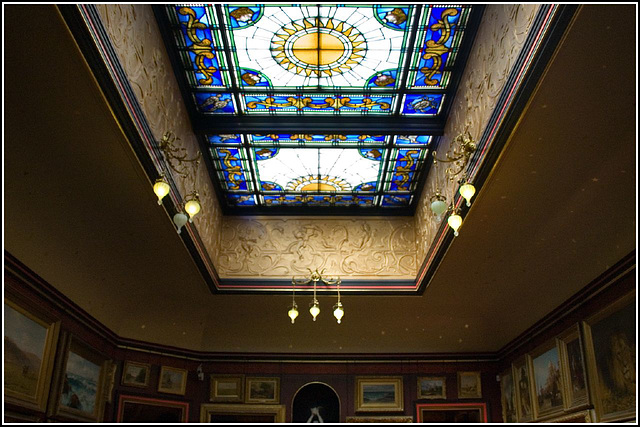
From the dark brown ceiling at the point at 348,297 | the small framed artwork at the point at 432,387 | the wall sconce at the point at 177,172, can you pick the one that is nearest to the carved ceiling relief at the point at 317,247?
the dark brown ceiling at the point at 348,297

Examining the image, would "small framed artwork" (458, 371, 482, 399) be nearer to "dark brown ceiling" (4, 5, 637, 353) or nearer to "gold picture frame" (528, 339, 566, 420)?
"dark brown ceiling" (4, 5, 637, 353)

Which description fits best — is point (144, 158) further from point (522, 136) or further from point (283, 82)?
point (522, 136)

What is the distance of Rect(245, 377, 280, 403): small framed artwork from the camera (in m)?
11.6

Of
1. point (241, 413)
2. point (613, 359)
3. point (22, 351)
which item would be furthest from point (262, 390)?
point (613, 359)

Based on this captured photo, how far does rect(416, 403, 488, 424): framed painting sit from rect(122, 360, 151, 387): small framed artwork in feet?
17.0

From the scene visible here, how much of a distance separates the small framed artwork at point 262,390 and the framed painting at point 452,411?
110 inches

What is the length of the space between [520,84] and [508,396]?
785 cm

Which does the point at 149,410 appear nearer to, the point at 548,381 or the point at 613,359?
the point at 548,381

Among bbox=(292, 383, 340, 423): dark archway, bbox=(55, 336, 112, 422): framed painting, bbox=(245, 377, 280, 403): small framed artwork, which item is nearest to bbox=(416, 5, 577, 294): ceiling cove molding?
bbox=(55, 336, 112, 422): framed painting

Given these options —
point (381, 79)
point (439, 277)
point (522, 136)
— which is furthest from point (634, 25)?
point (439, 277)

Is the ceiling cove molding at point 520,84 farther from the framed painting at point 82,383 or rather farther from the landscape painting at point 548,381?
the framed painting at point 82,383

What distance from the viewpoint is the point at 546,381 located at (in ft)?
30.8

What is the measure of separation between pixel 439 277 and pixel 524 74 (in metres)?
4.69

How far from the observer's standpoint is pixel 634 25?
416cm
